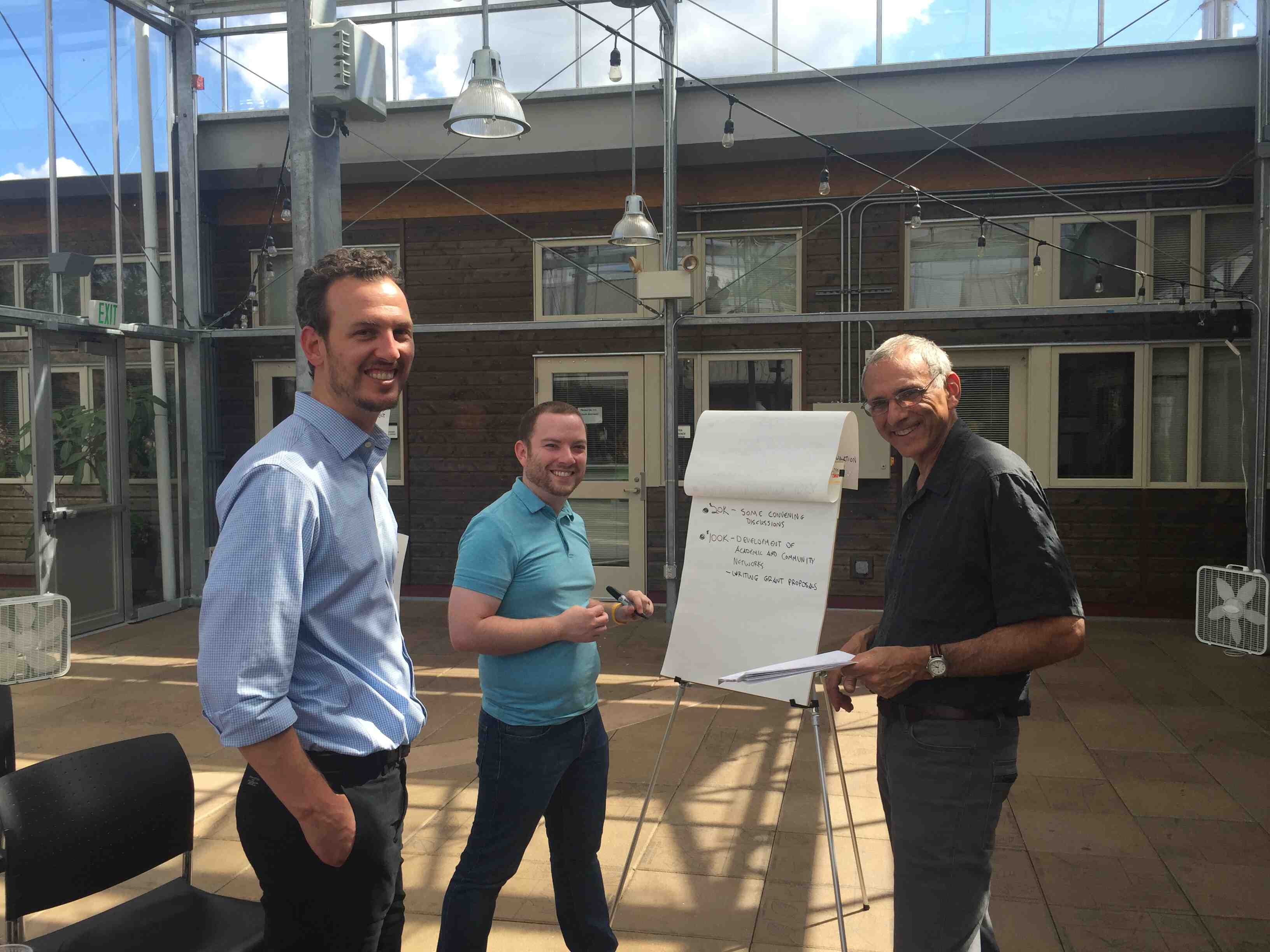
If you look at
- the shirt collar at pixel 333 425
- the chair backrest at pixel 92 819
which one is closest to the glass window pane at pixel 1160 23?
the shirt collar at pixel 333 425

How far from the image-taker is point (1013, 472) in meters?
1.90

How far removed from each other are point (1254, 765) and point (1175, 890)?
5.32 ft

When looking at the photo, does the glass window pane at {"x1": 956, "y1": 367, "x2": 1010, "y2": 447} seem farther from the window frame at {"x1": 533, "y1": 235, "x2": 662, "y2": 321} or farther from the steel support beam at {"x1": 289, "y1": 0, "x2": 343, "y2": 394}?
the steel support beam at {"x1": 289, "y1": 0, "x2": 343, "y2": 394}

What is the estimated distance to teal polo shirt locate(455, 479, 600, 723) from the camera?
2.19 metres

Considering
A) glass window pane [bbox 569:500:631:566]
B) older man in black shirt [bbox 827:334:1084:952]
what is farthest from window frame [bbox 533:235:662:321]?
older man in black shirt [bbox 827:334:1084:952]

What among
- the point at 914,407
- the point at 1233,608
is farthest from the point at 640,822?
the point at 1233,608

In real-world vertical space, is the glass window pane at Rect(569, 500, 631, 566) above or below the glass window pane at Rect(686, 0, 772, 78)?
below

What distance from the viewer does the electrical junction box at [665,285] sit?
6715mm

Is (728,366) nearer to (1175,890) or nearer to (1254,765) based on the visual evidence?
(1254,765)

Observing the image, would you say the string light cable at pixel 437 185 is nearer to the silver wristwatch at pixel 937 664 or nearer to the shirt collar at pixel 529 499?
the shirt collar at pixel 529 499

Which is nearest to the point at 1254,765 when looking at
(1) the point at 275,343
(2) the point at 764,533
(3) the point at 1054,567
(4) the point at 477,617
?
(2) the point at 764,533

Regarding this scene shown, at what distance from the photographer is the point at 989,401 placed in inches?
314

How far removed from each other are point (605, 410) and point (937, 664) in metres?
6.84

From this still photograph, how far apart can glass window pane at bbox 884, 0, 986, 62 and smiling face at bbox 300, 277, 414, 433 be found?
693 cm
